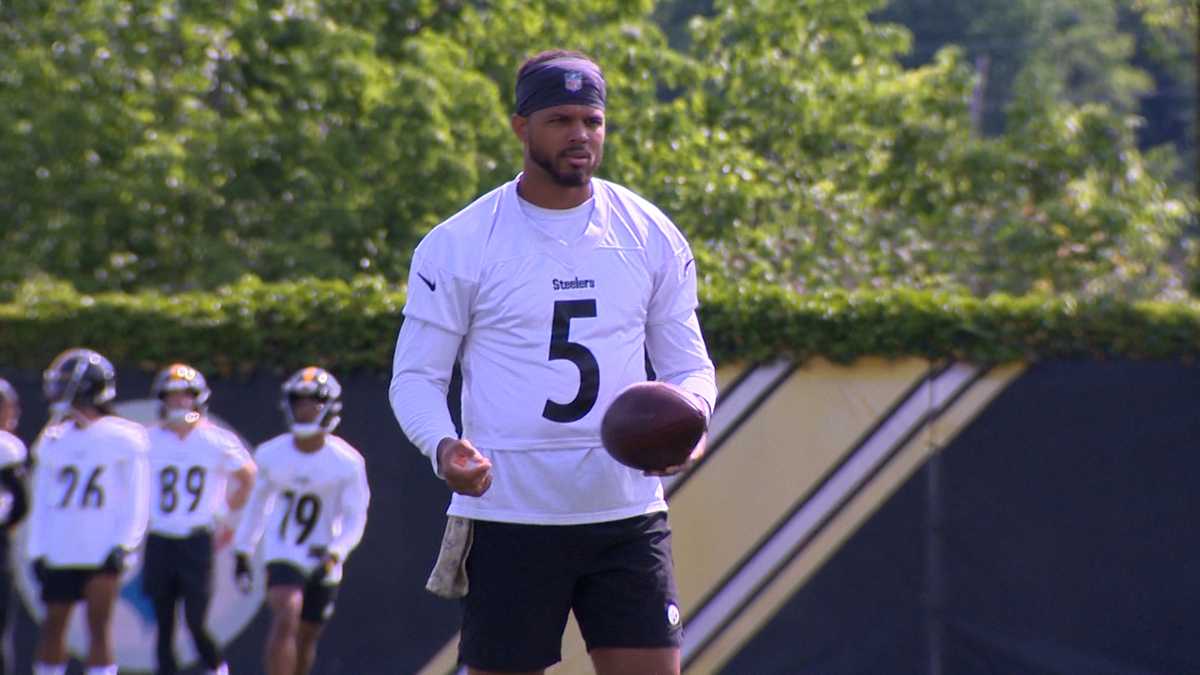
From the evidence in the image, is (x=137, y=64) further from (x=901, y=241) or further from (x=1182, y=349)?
(x=1182, y=349)

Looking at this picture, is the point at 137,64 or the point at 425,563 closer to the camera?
the point at 425,563

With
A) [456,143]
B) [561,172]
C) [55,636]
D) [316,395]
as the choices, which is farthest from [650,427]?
[456,143]

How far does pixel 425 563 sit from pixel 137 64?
6887mm

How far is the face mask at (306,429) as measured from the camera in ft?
29.5

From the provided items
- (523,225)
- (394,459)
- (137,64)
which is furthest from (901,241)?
(523,225)

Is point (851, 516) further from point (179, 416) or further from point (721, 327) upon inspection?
point (179, 416)

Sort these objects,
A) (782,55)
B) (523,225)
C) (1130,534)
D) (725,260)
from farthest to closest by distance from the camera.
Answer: (782,55)
(725,260)
(1130,534)
(523,225)

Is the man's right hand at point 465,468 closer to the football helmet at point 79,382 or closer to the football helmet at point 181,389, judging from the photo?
the football helmet at point 181,389

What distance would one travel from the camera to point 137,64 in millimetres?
14219

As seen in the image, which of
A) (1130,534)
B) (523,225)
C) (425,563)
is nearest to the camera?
(523,225)

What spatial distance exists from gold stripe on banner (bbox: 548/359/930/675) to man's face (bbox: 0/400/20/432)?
3362 millimetres

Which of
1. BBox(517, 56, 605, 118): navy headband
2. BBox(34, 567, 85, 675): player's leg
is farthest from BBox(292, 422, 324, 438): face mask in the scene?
BBox(517, 56, 605, 118): navy headband

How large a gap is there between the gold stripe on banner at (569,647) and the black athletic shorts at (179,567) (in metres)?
1.28

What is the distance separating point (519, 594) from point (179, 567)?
213 inches
